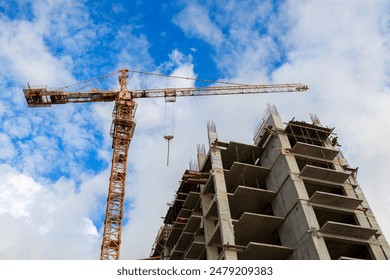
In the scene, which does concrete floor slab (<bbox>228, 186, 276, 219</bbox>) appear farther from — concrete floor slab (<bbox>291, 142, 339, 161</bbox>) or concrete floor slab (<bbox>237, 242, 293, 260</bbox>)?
concrete floor slab (<bbox>237, 242, 293, 260</bbox>)

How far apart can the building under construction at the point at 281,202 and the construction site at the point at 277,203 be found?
0.06m

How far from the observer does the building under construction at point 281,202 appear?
86.8 feet

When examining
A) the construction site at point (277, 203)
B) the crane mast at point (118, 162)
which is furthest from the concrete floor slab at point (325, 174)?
the crane mast at point (118, 162)

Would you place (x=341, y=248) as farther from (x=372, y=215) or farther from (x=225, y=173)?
(x=225, y=173)

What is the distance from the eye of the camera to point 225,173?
106 ft

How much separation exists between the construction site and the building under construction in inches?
2.5

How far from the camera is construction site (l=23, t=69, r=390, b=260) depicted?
26500 millimetres

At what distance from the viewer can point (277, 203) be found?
29953 millimetres

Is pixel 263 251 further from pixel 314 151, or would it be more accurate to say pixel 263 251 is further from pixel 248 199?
pixel 314 151

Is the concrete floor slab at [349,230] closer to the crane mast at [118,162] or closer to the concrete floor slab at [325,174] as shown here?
the concrete floor slab at [325,174]

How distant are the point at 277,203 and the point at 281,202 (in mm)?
554

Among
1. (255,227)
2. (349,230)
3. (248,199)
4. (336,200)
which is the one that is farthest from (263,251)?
(336,200)

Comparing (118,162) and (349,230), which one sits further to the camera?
(118,162)

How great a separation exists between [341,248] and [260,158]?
9.83 meters
